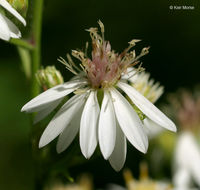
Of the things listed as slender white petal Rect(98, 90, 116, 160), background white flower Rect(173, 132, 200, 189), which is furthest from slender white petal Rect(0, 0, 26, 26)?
background white flower Rect(173, 132, 200, 189)

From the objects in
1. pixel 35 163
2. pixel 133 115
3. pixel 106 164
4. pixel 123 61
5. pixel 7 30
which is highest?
pixel 7 30

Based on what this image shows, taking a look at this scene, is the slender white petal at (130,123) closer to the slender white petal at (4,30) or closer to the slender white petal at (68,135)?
the slender white petal at (68,135)

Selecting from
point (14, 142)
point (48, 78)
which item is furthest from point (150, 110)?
point (14, 142)

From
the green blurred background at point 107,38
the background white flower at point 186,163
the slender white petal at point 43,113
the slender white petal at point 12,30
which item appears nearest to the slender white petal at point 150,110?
the slender white petal at point 43,113

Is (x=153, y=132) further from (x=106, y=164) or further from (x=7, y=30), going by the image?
(x=7, y=30)

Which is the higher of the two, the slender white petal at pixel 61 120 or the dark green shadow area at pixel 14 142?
the slender white petal at pixel 61 120

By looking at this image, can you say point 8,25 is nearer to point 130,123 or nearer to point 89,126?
point 89,126

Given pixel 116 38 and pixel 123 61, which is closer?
pixel 123 61

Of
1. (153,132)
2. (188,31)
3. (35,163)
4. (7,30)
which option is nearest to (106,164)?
(153,132)

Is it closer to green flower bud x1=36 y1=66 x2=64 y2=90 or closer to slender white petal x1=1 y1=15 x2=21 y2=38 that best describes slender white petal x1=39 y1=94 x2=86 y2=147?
green flower bud x1=36 y1=66 x2=64 y2=90
